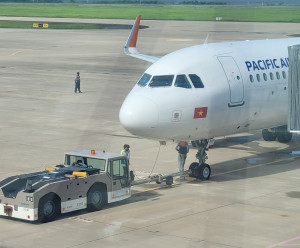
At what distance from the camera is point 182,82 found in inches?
1243

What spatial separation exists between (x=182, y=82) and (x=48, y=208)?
28.0 ft

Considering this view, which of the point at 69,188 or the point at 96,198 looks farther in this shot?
the point at 96,198

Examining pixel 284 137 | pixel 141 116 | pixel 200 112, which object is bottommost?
pixel 284 137

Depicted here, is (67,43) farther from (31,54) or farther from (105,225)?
(105,225)

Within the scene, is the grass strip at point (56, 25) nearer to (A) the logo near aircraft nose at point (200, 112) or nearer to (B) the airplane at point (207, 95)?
(B) the airplane at point (207, 95)

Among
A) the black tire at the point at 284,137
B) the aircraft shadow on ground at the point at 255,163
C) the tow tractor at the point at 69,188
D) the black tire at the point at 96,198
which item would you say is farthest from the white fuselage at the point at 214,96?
the black tire at the point at 284,137

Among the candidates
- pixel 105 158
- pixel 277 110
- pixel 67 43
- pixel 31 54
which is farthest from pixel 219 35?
pixel 105 158

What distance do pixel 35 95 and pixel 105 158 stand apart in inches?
1258

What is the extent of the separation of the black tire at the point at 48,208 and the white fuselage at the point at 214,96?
17.2ft

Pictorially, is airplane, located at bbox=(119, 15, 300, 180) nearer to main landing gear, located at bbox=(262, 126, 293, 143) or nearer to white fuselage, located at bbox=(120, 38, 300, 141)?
white fuselage, located at bbox=(120, 38, 300, 141)

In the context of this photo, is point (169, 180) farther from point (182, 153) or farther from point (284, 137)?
point (284, 137)

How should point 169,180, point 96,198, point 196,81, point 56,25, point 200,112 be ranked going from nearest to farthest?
point 96,198
point 200,112
point 196,81
point 169,180
point 56,25

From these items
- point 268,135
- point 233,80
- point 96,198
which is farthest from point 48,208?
point 268,135

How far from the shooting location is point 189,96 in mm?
31141
